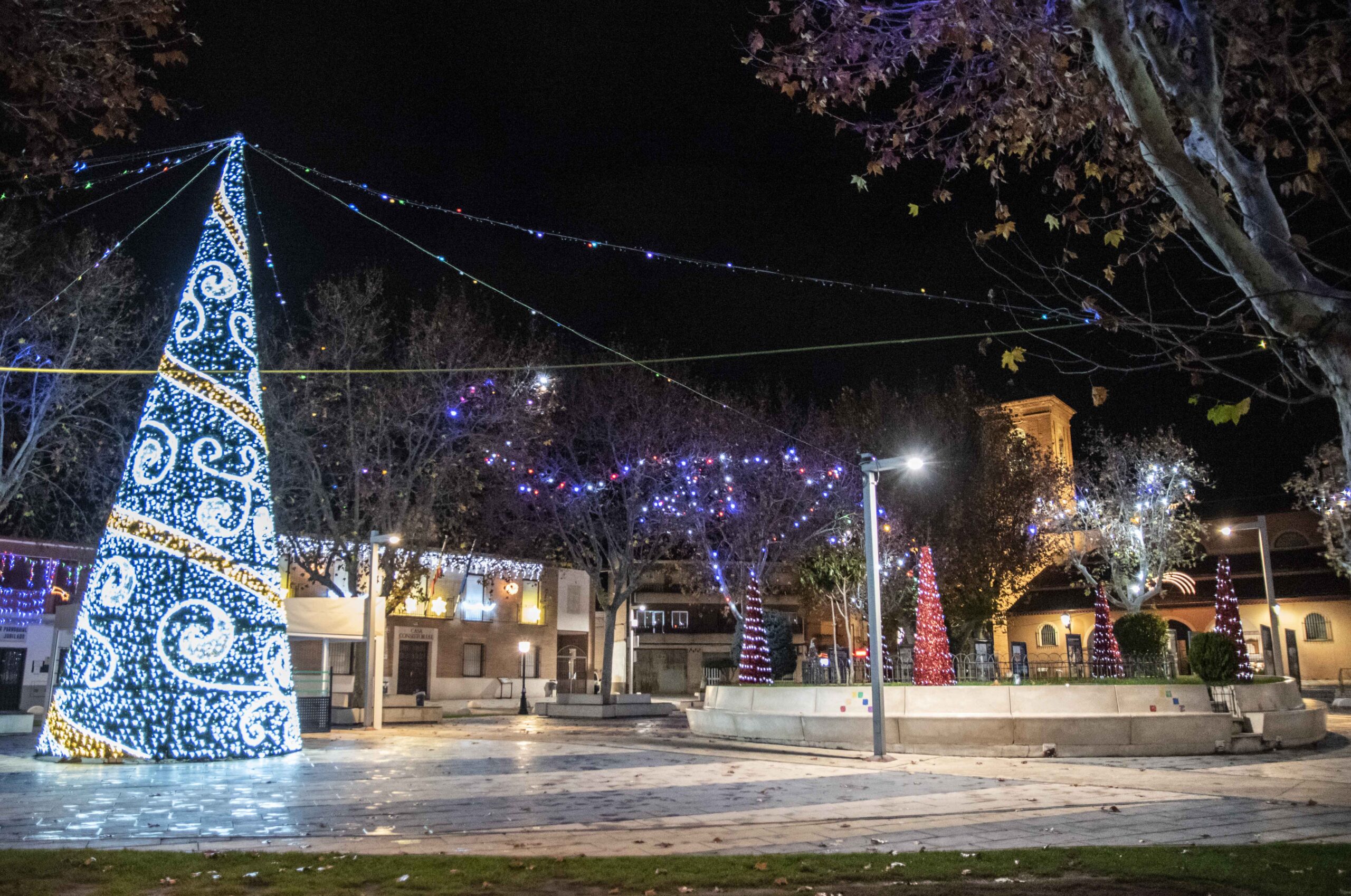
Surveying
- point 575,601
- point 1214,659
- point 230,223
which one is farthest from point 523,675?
point 230,223

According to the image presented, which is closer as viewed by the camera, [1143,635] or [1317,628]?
[1143,635]

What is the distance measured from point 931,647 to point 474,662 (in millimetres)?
27070

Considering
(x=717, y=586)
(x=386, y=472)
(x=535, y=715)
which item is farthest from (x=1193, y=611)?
(x=386, y=472)

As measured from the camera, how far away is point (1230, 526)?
30578 millimetres

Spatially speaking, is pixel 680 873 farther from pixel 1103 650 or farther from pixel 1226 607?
pixel 1226 607

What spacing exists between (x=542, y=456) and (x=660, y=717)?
9.18 m

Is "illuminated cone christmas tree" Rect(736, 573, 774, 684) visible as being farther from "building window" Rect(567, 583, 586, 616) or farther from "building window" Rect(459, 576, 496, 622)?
"building window" Rect(567, 583, 586, 616)

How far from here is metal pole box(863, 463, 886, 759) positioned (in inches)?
624

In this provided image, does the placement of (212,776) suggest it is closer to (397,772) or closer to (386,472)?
(397,772)

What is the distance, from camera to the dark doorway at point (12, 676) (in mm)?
33156

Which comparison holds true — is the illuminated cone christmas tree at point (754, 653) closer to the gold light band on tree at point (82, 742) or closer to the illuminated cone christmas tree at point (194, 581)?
the illuminated cone christmas tree at point (194, 581)

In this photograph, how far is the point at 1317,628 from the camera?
4188 centimetres

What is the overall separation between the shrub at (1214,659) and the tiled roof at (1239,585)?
23.4 metres

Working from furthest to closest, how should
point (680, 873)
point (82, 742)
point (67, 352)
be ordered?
point (67, 352) < point (82, 742) < point (680, 873)
